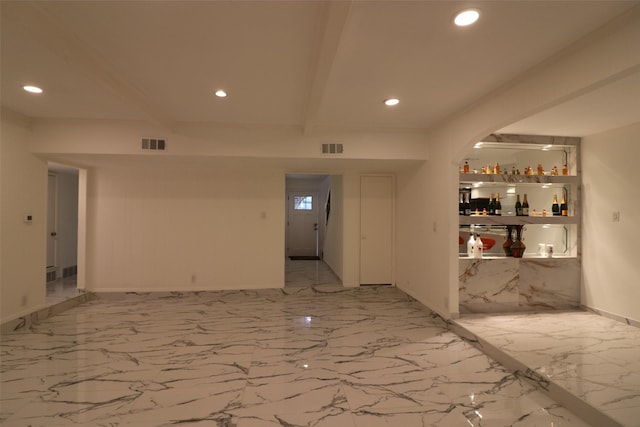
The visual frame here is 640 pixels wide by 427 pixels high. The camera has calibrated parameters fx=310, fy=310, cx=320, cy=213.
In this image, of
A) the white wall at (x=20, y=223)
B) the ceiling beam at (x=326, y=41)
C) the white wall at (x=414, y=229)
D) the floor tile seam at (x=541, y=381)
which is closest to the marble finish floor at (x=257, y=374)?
the floor tile seam at (x=541, y=381)

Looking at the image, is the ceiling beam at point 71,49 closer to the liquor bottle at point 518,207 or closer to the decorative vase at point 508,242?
the decorative vase at point 508,242

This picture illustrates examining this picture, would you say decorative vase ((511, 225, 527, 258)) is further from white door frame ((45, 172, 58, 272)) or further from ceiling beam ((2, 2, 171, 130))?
white door frame ((45, 172, 58, 272))

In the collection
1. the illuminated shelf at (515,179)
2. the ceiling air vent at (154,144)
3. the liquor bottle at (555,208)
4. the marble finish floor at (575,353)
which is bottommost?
the marble finish floor at (575,353)

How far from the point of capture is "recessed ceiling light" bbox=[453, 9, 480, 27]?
6.40ft

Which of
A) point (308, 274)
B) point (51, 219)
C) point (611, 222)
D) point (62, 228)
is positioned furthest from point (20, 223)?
point (611, 222)

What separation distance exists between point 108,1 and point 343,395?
312 centimetres

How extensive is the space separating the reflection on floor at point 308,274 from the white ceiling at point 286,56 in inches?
128

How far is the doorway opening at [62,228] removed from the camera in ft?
19.3

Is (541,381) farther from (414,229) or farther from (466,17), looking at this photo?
(466,17)

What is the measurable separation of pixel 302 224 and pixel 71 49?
756 cm

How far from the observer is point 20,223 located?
12.7 ft

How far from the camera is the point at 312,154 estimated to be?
14.6 ft

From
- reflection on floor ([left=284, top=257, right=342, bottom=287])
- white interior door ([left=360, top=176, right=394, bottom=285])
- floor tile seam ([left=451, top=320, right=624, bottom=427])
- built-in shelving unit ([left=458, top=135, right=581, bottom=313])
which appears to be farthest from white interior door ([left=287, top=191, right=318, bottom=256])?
floor tile seam ([left=451, top=320, right=624, bottom=427])

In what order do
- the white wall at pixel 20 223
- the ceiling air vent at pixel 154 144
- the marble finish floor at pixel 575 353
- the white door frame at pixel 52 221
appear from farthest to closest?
the white door frame at pixel 52 221 → the ceiling air vent at pixel 154 144 → the white wall at pixel 20 223 → the marble finish floor at pixel 575 353
